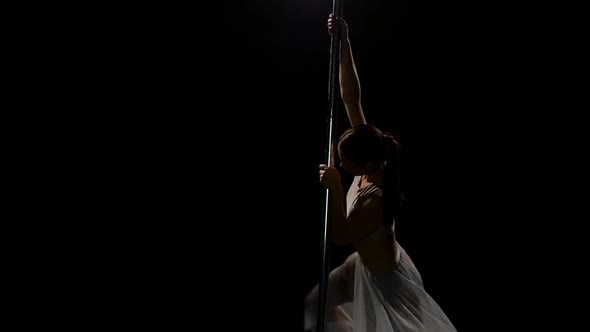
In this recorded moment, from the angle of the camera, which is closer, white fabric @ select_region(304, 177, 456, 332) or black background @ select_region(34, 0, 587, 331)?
white fabric @ select_region(304, 177, 456, 332)

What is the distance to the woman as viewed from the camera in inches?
53.9

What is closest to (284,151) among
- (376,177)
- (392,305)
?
(376,177)

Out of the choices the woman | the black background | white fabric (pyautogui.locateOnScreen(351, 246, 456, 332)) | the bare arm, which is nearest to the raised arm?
the woman

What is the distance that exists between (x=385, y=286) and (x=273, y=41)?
107 cm

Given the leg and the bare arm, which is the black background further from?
the bare arm

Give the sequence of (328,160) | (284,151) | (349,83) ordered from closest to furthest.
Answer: (328,160), (349,83), (284,151)

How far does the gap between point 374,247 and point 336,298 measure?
0.57 ft

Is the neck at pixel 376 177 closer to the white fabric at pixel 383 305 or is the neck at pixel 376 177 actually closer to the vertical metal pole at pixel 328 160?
the white fabric at pixel 383 305

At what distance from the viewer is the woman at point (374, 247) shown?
4.49 feet

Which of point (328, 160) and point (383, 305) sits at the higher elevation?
point (328, 160)

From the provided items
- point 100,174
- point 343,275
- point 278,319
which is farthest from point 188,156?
point 343,275

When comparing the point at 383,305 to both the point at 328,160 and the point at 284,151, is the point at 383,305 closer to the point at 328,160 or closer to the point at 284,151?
the point at 328,160

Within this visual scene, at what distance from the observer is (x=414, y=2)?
2199mm

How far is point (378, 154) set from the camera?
4.60 ft
